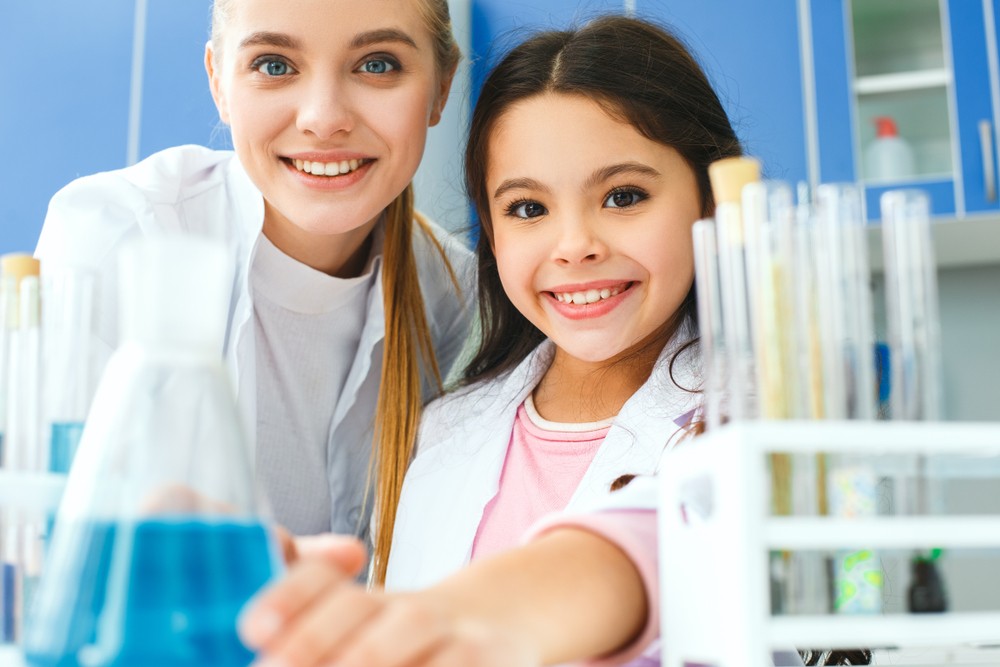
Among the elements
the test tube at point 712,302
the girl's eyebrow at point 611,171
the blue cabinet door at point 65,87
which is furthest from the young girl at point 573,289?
the blue cabinet door at point 65,87

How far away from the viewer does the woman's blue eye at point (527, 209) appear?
1146mm

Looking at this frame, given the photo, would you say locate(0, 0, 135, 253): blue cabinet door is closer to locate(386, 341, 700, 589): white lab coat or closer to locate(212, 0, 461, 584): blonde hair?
locate(212, 0, 461, 584): blonde hair

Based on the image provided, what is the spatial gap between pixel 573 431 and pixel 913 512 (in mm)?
697

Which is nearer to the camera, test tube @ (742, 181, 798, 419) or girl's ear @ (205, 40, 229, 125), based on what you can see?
test tube @ (742, 181, 798, 419)

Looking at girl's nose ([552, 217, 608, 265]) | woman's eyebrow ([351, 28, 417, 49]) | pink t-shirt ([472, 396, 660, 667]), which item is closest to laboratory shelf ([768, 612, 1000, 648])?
pink t-shirt ([472, 396, 660, 667])

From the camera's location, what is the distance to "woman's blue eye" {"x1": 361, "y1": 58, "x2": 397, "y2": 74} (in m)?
1.18

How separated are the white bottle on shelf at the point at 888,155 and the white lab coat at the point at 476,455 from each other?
152cm

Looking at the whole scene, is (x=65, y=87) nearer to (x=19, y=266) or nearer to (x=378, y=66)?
(x=378, y=66)

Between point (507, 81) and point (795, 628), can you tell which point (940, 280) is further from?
point (795, 628)

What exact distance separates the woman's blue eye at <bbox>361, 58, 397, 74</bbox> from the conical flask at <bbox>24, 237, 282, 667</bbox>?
853 millimetres

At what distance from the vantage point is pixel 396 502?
1.17 meters

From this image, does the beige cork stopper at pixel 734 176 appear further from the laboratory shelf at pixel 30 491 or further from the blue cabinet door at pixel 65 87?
the blue cabinet door at pixel 65 87

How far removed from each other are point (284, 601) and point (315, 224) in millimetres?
904

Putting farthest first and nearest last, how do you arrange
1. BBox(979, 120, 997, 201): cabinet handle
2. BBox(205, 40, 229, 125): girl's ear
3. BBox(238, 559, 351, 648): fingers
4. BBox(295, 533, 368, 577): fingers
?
1. BBox(979, 120, 997, 201): cabinet handle
2. BBox(205, 40, 229, 125): girl's ear
3. BBox(295, 533, 368, 577): fingers
4. BBox(238, 559, 351, 648): fingers
